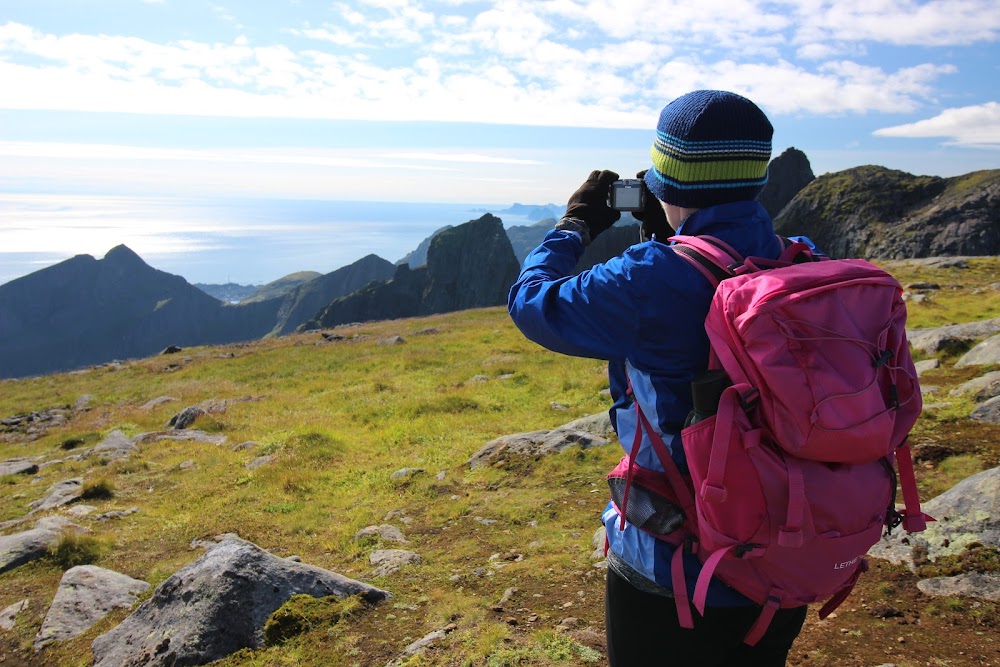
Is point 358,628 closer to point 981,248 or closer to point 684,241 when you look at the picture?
point 684,241

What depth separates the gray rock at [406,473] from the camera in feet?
40.6

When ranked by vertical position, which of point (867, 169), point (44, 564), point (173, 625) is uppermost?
point (867, 169)

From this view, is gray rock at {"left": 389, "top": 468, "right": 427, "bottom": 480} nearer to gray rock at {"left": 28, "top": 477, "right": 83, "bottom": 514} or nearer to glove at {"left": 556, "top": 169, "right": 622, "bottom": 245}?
gray rock at {"left": 28, "top": 477, "right": 83, "bottom": 514}

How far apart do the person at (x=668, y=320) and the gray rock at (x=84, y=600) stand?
22.7 ft

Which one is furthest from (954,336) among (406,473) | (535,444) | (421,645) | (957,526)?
(421,645)

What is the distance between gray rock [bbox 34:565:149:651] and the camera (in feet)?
23.3

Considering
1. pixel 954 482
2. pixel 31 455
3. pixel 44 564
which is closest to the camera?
pixel 954 482

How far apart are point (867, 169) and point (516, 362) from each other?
110941 mm

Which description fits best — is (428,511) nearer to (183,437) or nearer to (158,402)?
(183,437)

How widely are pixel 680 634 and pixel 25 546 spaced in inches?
407

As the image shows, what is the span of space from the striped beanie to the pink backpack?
0.29m

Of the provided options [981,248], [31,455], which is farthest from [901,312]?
[981,248]

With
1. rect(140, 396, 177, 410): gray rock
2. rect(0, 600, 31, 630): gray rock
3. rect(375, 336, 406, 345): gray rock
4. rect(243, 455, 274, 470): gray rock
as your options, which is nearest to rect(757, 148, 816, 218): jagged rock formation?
rect(375, 336, 406, 345): gray rock

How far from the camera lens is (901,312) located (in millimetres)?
2631
